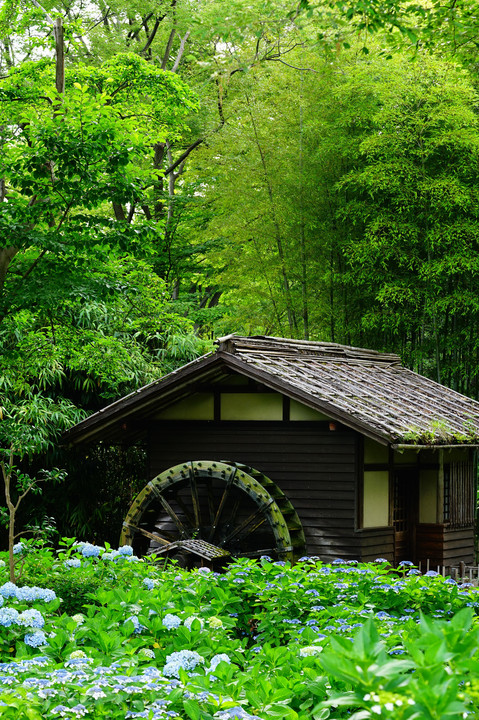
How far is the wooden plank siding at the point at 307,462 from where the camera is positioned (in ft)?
32.0

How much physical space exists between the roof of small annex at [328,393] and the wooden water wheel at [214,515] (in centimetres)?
101

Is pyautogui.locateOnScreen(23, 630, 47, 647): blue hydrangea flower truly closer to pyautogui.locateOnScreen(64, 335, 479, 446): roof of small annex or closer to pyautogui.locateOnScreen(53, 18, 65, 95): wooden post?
pyautogui.locateOnScreen(64, 335, 479, 446): roof of small annex

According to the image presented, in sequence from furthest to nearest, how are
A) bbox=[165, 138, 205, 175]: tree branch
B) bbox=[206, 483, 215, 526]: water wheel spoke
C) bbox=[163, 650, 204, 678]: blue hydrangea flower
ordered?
bbox=[165, 138, 205, 175]: tree branch, bbox=[206, 483, 215, 526]: water wheel spoke, bbox=[163, 650, 204, 678]: blue hydrangea flower

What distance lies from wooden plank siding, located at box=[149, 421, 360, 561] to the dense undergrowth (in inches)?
170

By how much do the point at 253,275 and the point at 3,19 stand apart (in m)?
6.39

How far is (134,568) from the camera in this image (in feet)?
16.5

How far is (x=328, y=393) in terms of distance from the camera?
9508mm

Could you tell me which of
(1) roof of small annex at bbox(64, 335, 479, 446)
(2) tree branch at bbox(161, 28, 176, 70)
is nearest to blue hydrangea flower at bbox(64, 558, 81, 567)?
(1) roof of small annex at bbox(64, 335, 479, 446)

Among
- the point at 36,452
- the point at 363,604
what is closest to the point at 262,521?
the point at 36,452

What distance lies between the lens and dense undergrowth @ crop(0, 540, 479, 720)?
5.09ft

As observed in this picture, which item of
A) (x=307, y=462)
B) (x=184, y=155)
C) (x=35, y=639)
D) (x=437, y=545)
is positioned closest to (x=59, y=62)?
(x=307, y=462)

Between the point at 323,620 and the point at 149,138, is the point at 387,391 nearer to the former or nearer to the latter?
the point at 149,138

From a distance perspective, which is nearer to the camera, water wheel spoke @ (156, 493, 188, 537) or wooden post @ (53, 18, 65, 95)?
wooden post @ (53, 18, 65, 95)

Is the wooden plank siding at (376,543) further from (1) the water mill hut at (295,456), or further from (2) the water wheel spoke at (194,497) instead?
(2) the water wheel spoke at (194,497)
